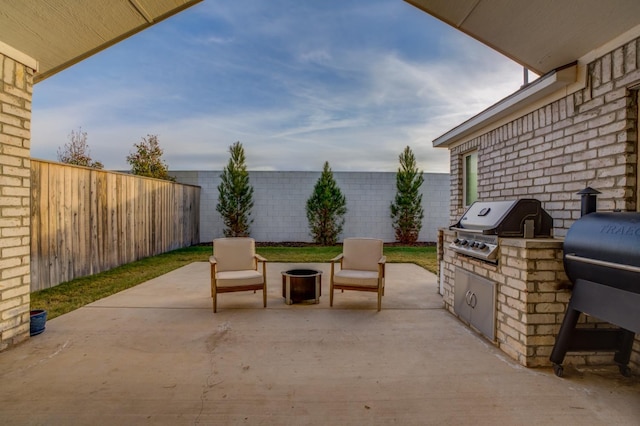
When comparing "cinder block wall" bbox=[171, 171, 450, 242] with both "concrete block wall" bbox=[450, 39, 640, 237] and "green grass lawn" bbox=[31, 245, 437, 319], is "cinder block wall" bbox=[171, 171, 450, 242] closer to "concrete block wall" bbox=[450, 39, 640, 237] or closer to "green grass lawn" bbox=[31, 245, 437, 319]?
"green grass lawn" bbox=[31, 245, 437, 319]

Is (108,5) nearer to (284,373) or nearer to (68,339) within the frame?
(68,339)

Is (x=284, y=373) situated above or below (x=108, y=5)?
below

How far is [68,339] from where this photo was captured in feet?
10.5

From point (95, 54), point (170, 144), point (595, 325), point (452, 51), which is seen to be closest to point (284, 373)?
point (595, 325)

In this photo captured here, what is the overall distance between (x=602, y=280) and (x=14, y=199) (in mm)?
5024

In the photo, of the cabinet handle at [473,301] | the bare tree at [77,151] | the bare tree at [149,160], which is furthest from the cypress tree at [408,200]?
the bare tree at [77,151]

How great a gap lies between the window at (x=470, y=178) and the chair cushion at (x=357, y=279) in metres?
2.65

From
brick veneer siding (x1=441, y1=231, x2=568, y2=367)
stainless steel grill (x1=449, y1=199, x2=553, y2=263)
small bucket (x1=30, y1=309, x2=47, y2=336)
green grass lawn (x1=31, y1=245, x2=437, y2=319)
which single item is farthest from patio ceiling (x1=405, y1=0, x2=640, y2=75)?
small bucket (x1=30, y1=309, x2=47, y2=336)

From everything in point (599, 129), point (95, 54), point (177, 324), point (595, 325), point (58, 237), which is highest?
point (95, 54)

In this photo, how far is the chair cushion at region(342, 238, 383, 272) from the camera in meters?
4.76

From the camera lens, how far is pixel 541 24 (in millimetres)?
2861

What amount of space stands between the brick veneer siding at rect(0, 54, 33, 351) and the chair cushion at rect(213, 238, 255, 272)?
210 cm

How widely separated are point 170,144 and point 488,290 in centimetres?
1164

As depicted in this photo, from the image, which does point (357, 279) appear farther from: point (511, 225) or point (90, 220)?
point (90, 220)
